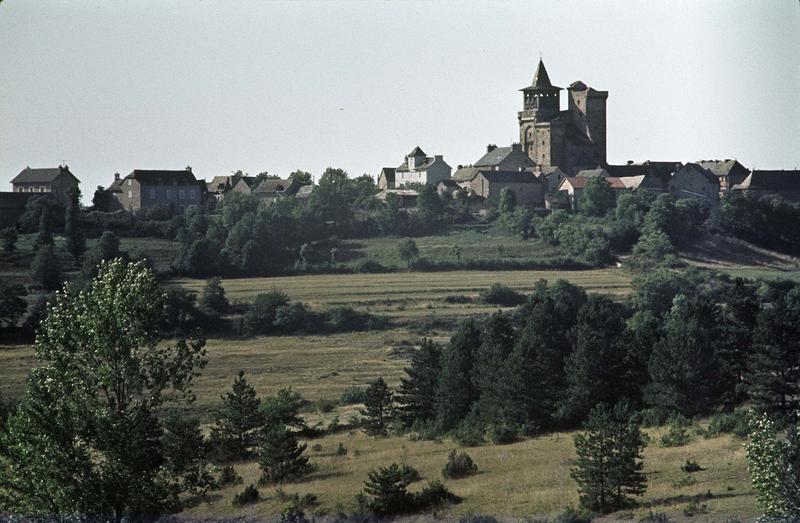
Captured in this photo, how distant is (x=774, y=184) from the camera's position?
83.7m

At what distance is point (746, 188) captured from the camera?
82.9 metres

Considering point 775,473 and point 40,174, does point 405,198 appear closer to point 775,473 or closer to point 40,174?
point 40,174

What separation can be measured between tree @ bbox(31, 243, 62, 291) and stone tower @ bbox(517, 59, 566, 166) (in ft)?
146

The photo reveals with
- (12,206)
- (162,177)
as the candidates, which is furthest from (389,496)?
(162,177)

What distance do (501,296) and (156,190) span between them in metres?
34.2

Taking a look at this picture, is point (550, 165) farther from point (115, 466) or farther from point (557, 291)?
point (115, 466)

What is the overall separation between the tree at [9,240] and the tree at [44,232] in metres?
1.04

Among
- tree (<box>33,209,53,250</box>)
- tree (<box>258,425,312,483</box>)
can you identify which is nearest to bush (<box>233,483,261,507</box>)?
tree (<box>258,425,312,483</box>)

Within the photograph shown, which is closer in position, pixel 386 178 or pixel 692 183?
pixel 692 183

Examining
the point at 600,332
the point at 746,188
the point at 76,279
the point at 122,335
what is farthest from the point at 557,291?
the point at 746,188

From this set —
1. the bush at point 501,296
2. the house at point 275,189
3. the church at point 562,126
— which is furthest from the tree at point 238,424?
the church at point 562,126

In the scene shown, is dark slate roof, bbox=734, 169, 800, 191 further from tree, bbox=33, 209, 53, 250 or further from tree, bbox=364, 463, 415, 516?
tree, bbox=364, 463, 415, 516

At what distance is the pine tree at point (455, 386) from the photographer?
32.7 m

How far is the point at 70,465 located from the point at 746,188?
2879 inches
